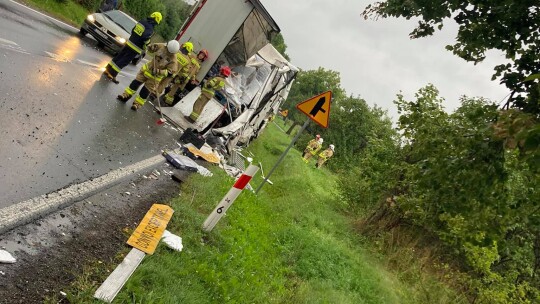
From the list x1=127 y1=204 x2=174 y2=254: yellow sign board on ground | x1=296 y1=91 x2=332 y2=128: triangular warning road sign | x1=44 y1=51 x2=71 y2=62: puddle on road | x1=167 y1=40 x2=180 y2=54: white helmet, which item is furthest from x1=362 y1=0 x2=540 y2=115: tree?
x1=44 y1=51 x2=71 y2=62: puddle on road

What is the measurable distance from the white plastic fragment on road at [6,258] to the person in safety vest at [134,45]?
25.8 feet

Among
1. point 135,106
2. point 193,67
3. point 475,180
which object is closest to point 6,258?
point 475,180

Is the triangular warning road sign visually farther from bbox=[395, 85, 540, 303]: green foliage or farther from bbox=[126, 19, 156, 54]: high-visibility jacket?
bbox=[126, 19, 156, 54]: high-visibility jacket

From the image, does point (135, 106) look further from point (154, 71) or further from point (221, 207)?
point (221, 207)

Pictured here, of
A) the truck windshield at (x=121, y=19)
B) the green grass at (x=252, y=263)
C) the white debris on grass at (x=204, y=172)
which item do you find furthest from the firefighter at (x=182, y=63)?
the truck windshield at (x=121, y=19)

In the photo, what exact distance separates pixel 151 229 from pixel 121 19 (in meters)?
14.0

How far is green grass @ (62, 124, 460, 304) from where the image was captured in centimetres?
392

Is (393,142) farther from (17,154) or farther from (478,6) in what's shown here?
(17,154)

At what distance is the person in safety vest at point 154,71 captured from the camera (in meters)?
9.60

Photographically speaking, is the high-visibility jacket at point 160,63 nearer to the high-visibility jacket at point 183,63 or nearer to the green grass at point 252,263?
the high-visibility jacket at point 183,63

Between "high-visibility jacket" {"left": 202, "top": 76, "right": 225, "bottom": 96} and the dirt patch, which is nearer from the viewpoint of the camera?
the dirt patch

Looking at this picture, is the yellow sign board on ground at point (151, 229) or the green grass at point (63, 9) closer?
the yellow sign board on ground at point (151, 229)

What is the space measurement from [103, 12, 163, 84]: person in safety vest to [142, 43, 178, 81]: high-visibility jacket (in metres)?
0.52

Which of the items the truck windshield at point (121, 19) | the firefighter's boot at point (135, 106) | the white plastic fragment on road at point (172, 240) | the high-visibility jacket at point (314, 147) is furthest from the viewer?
the high-visibility jacket at point (314, 147)
